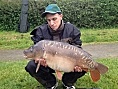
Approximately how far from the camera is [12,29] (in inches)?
448

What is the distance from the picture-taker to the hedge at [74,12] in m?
11.4

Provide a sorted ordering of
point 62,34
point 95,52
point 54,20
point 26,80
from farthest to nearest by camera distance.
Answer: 1. point 95,52
2. point 26,80
3. point 62,34
4. point 54,20

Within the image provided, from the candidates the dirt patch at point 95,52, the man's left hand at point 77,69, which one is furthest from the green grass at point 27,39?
the man's left hand at point 77,69

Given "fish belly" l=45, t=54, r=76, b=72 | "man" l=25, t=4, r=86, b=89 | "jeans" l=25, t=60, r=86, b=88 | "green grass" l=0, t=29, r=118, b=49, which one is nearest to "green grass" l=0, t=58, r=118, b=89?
"jeans" l=25, t=60, r=86, b=88

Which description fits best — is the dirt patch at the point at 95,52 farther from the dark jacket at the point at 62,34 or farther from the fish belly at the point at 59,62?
the fish belly at the point at 59,62

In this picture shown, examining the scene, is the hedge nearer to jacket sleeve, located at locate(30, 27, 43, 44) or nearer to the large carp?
jacket sleeve, located at locate(30, 27, 43, 44)

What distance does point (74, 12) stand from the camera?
1170cm

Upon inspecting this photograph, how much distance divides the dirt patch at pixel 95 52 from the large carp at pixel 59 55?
334 centimetres

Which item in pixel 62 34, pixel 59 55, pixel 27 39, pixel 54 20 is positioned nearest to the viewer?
pixel 59 55

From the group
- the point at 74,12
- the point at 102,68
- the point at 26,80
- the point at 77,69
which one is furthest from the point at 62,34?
the point at 74,12

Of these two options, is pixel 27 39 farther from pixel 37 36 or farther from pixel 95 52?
pixel 37 36

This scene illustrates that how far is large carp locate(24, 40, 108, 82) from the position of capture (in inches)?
170

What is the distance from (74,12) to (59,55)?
7490 millimetres

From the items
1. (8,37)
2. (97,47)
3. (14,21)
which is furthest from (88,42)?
(14,21)
